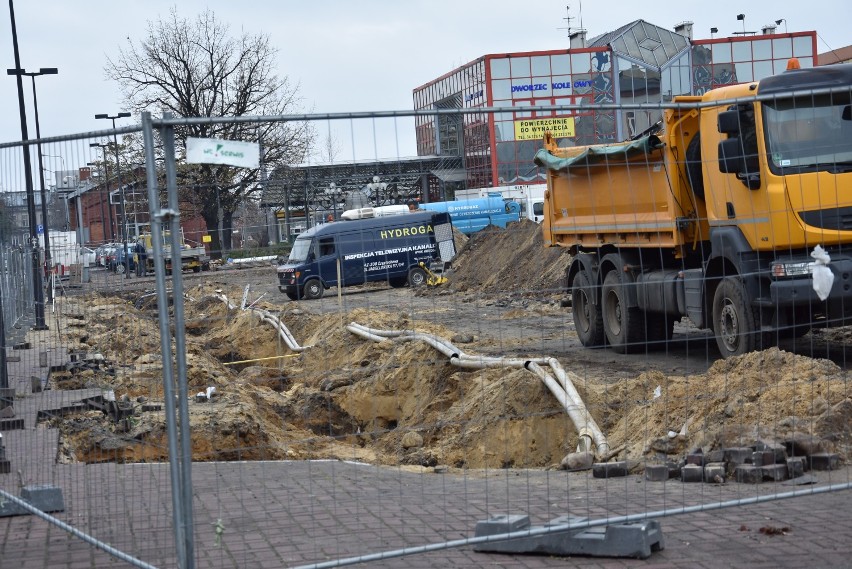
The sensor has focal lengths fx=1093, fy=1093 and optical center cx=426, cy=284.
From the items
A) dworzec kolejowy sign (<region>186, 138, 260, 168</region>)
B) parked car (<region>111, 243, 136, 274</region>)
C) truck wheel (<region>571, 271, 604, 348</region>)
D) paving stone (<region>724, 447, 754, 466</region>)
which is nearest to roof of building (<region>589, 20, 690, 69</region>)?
truck wheel (<region>571, 271, 604, 348</region>)

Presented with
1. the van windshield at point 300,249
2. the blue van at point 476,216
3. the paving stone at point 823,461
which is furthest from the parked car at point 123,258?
the blue van at point 476,216

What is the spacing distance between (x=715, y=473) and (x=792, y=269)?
3.38m

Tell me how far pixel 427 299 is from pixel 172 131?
22.5 ft

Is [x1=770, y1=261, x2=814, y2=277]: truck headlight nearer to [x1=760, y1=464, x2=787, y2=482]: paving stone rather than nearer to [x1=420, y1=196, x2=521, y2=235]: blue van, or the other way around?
[x1=760, y1=464, x2=787, y2=482]: paving stone

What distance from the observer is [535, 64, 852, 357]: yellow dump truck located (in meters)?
10.7

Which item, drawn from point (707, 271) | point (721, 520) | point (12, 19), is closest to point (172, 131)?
point (721, 520)

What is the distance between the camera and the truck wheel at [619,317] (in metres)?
15.0

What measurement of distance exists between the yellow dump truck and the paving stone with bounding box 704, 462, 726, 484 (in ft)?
7.80

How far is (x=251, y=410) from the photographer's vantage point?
36.9ft

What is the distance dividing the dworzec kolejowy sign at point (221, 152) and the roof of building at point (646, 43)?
205 feet

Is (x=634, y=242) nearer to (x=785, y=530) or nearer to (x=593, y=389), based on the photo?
(x=593, y=389)

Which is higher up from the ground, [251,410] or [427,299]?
[427,299]

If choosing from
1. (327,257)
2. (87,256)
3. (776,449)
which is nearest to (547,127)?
(327,257)

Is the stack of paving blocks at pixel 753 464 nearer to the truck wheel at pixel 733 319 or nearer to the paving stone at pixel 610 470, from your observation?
the paving stone at pixel 610 470
